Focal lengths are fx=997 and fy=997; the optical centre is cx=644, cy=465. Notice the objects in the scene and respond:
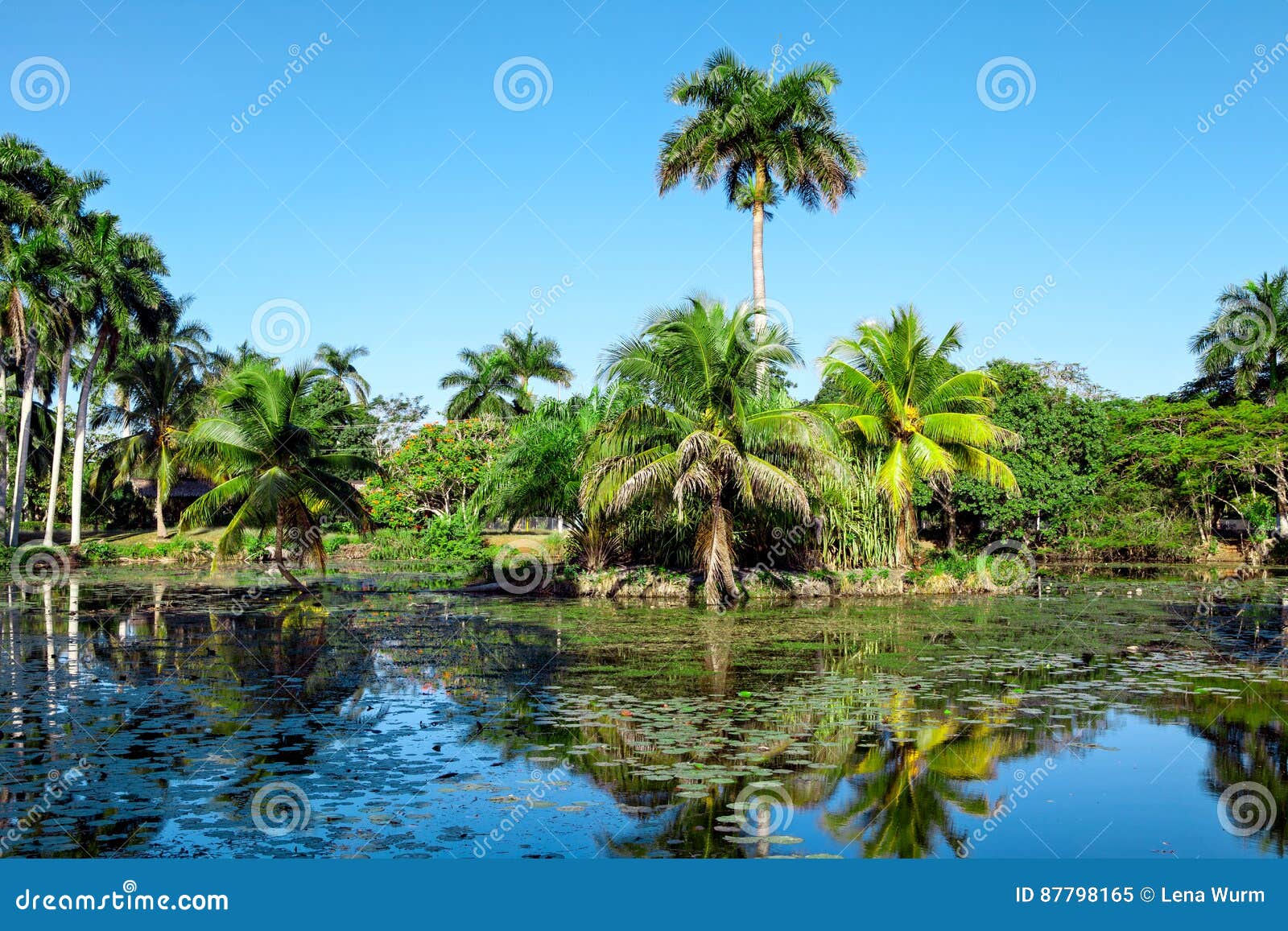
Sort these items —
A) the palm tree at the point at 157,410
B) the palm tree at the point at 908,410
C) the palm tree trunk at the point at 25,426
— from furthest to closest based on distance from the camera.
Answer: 1. the palm tree at the point at 157,410
2. the palm tree trunk at the point at 25,426
3. the palm tree at the point at 908,410

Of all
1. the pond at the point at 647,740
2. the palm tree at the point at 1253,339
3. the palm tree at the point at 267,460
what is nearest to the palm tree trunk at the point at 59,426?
the palm tree at the point at 267,460

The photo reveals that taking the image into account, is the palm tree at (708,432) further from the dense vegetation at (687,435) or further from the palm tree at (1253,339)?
the palm tree at (1253,339)

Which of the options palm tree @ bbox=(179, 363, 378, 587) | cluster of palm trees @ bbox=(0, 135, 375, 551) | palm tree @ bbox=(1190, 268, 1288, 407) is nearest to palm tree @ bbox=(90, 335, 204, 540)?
cluster of palm trees @ bbox=(0, 135, 375, 551)

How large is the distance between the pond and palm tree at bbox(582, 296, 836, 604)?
413 cm

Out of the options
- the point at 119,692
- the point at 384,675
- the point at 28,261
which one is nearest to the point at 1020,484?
the point at 384,675

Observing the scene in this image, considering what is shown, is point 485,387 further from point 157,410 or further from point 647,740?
point 647,740

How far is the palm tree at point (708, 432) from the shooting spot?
21172 mm

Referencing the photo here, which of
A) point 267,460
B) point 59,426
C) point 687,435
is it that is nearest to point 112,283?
point 59,426

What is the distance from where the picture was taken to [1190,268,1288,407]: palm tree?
133 feet

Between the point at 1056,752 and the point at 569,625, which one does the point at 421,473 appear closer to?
the point at 569,625

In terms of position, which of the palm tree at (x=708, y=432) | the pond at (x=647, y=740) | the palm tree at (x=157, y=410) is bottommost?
the pond at (x=647, y=740)

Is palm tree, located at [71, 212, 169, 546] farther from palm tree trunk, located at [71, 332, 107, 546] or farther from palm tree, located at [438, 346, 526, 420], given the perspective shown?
palm tree, located at [438, 346, 526, 420]

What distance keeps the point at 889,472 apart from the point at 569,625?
11.1 m

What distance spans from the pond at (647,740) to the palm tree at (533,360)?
34915 mm
